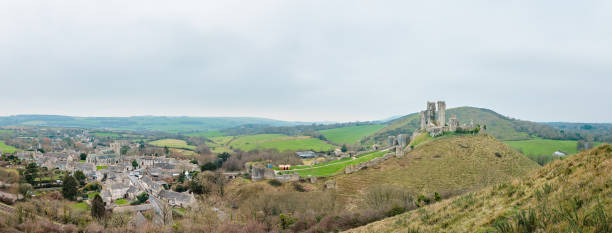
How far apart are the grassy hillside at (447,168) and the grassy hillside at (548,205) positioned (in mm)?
26481

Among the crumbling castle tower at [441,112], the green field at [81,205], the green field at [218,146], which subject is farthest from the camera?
the green field at [218,146]

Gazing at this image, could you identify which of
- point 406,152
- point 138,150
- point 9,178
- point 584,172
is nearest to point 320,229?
point 584,172

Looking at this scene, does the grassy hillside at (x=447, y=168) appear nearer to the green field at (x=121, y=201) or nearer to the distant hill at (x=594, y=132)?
the green field at (x=121, y=201)

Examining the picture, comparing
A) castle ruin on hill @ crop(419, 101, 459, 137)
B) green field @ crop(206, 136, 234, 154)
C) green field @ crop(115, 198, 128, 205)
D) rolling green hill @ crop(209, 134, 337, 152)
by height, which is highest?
castle ruin on hill @ crop(419, 101, 459, 137)

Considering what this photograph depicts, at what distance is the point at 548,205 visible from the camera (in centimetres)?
847

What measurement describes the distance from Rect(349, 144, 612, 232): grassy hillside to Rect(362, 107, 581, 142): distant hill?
104m

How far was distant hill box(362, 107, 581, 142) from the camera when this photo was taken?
100562 millimetres

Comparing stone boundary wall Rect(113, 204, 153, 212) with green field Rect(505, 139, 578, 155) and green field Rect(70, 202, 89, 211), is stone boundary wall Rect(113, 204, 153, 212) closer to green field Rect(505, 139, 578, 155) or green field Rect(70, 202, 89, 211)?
green field Rect(70, 202, 89, 211)

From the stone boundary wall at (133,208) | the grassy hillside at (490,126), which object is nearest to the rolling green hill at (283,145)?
the grassy hillside at (490,126)

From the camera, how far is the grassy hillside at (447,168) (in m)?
40.8

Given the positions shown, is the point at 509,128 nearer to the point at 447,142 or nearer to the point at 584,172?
the point at 447,142

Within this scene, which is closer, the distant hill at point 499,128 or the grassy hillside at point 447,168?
the grassy hillside at point 447,168

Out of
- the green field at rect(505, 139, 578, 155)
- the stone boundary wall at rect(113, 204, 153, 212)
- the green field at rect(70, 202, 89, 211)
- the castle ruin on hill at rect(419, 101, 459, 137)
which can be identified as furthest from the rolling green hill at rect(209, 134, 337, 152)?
the green field at rect(70, 202, 89, 211)

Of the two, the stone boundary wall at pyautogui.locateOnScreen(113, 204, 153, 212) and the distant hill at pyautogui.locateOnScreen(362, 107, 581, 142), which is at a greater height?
the distant hill at pyautogui.locateOnScreen(362, 107, 581, 142)
